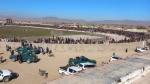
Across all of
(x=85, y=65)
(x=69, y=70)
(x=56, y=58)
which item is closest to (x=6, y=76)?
(x=69, y=70)

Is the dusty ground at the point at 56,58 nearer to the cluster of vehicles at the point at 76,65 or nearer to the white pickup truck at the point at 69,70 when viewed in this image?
the white pickup truck at the point at 69,70

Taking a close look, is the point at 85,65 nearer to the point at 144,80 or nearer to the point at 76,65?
the point at 76,65

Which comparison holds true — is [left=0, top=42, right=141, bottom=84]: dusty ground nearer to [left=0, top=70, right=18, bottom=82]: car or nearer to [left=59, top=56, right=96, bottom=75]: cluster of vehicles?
[left=0, top=70, right=18, bottom=82]: car

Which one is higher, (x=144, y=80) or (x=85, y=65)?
(x=144, y=80)

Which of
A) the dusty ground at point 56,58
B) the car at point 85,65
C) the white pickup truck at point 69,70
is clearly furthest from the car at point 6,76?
the car at point 85,65

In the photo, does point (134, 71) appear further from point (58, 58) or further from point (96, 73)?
point (58, 58)

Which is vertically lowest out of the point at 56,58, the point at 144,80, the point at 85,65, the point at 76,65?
the point at 56,58

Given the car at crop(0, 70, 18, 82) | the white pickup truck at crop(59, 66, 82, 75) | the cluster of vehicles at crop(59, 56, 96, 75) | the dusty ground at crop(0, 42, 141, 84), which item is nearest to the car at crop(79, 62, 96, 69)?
the cluster of vehicles at crop(59, 56, 96, 75)

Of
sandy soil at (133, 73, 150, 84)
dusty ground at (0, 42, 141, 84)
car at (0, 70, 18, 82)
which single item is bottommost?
dusty ground at (0, 42, 141, 84)

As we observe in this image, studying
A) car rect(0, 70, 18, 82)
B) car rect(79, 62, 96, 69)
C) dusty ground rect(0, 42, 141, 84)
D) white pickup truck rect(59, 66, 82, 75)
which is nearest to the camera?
car rect(0, 70, 18, 82)
